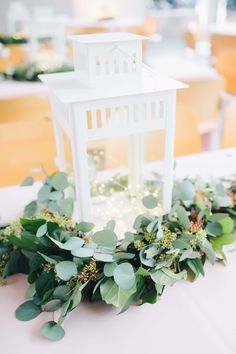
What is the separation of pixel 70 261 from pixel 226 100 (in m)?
1.99

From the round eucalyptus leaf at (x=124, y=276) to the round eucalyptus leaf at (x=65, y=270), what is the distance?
0.24 feet

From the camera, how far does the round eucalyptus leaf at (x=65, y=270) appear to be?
63cm

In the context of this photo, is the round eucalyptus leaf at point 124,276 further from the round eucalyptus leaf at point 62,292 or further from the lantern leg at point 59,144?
the lantern leg at point 59,144

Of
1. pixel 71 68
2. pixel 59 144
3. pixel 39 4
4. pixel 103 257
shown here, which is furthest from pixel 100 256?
pixel 39 4

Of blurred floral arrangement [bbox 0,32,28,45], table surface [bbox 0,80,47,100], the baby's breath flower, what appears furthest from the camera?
blurred floral arrangement [bbox 0,32,28,45]

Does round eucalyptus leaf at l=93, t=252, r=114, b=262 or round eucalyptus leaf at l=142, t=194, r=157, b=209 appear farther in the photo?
round eucalyptus leaf at l=142, t=194, r=157, b=209

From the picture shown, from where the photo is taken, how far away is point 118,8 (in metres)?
6.69

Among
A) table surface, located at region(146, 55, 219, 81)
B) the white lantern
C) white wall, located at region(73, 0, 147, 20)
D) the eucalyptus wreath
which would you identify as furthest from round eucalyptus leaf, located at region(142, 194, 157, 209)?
white wall, located at region(73, 0, 147, 20)

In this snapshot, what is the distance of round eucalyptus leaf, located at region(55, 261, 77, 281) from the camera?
0.63 metres

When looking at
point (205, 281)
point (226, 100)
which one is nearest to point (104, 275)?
point (205, 281)

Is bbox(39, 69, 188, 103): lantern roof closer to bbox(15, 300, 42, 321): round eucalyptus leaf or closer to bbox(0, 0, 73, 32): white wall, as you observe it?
bbox(15, 300, 42, 321): round eucalyptus leaf

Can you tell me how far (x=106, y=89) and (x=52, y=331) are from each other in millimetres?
433

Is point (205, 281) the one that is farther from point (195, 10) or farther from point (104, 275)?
point (195, 10)

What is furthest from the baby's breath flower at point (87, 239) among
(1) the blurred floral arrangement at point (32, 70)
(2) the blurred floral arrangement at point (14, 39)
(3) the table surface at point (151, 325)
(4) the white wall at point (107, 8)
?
(4) the white wall at point (107, 8)
